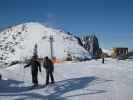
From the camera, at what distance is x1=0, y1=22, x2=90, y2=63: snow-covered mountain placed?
131 metres

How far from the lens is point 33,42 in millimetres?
148625

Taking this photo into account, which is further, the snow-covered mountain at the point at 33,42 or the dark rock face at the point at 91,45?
the dark rock face at the point at 91,45

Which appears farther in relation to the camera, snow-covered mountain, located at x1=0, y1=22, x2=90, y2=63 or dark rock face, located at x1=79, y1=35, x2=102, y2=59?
dark rock face, located at x1=79, y1=35, x2=102, y2=59

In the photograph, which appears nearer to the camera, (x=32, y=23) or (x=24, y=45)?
(x=24, y=45)

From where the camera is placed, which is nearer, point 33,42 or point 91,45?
point 33,42

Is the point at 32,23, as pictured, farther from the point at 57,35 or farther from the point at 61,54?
the point at 61,54

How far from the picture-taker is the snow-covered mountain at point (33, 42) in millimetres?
130650

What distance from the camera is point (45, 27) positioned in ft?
540

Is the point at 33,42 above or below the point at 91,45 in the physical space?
above

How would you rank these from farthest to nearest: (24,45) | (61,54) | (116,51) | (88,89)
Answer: (24,45)
(61,54)
(116,51)
(88,89)

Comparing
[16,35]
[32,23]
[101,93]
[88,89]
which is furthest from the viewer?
[32,23]

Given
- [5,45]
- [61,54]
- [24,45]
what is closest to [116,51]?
[61,54]

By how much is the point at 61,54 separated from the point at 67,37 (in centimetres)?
2722

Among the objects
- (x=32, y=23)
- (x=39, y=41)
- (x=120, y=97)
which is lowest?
(x=120, y=97)
